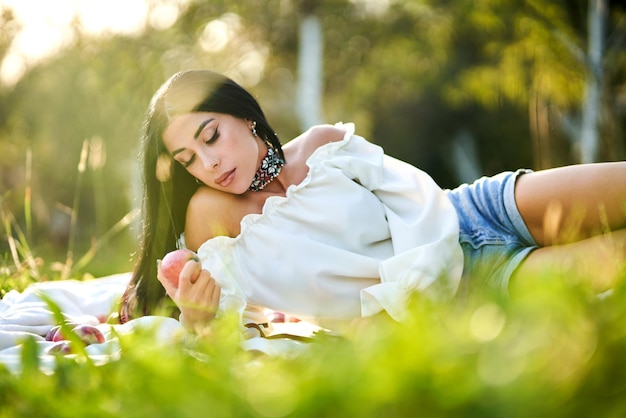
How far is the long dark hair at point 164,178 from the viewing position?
9.00 ft

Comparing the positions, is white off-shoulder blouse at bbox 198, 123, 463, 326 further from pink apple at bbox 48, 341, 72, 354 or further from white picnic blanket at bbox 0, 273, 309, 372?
pink apple at bbox 48, 341, 72, 354

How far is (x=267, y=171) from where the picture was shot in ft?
9.40

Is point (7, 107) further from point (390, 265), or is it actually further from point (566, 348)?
point (566, 348)

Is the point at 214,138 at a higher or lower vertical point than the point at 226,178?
higher

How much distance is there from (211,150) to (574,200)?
130 centimetres

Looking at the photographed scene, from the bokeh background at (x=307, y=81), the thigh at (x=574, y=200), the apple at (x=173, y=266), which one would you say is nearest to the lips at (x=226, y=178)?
the apple at (x=173, y=266)

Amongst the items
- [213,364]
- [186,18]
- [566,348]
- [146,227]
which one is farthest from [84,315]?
[186,18]

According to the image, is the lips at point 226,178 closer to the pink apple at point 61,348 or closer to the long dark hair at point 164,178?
the long dark hair at point 164,178

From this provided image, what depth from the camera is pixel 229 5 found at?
14.9m

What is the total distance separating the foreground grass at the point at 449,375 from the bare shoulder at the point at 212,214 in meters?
1.70

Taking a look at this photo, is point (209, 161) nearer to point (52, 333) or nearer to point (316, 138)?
point (316, 138)

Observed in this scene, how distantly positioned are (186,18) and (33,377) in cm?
1307

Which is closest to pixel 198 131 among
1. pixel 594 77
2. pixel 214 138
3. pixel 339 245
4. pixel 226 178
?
pixel 214 138

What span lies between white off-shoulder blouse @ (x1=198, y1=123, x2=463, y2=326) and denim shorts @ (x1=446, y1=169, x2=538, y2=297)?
14 centimetres
